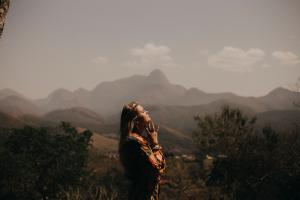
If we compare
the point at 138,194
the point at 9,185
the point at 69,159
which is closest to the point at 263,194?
the point at 69,159

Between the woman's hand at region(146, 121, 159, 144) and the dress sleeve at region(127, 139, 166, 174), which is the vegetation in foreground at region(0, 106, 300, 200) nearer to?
the woman's hand at region(146, 121, 159, 144)

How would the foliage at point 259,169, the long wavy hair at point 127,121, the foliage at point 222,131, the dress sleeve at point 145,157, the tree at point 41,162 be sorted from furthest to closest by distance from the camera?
the foliage at point 222,131 → the tree at point 41,162 → the foliage at point 259,169 → the long wavy hair at point 127,121 → the dress sleeve at point 145,157

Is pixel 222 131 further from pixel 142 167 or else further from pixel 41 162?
pixel 142 167

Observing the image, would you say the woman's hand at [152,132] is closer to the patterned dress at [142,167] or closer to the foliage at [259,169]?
the patterned dress at [142,167]

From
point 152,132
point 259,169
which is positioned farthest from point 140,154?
point 259,169

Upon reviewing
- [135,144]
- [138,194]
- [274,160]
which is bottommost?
[274,160]

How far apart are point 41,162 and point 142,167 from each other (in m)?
39.5

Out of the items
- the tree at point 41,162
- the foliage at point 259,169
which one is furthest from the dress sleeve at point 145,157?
the tree at point 41,162

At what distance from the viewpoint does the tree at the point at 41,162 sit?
125 feet

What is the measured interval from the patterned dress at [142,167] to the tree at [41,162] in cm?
3444

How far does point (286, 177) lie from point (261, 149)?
220 inches

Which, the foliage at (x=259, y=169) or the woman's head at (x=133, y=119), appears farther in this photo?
the foliage at (x=259, y=169)

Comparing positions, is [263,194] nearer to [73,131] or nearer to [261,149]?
[261,149]

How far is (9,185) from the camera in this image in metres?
37.9
